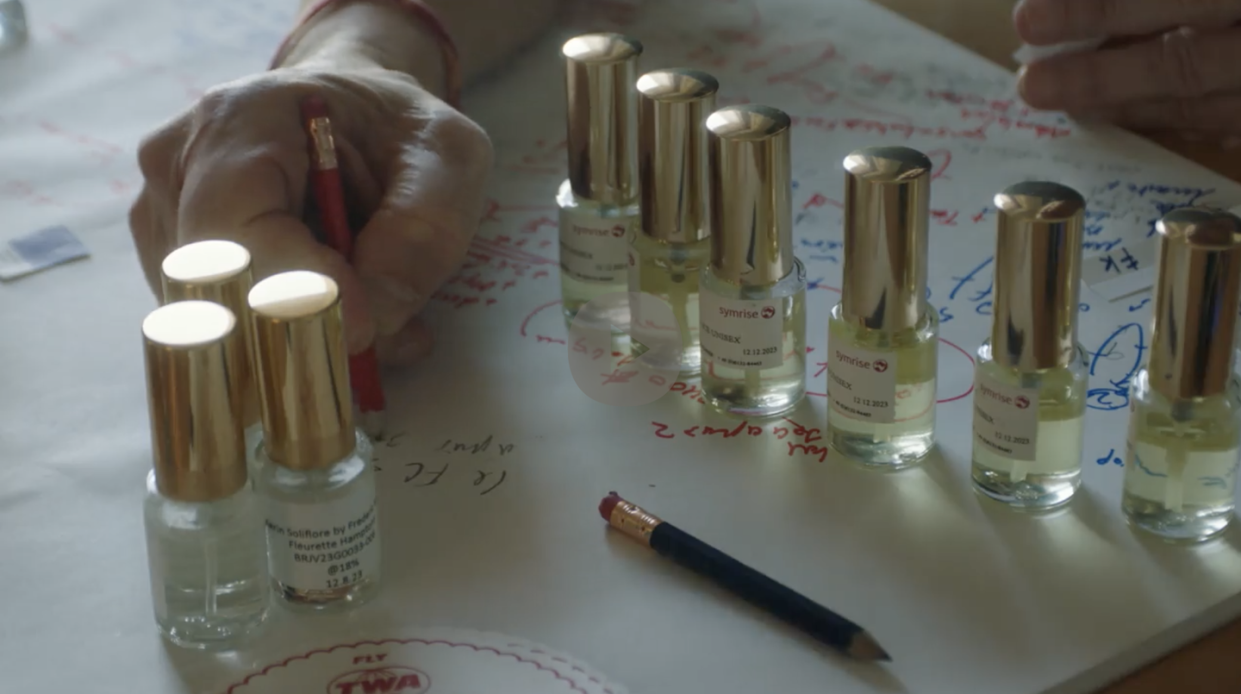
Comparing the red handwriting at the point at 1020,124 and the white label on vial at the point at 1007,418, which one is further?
the red handwriting at the point at 1020,124

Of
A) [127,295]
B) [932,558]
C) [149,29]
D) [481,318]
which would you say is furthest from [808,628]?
[149,29]

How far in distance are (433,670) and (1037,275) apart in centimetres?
27

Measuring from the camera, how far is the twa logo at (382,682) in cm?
52

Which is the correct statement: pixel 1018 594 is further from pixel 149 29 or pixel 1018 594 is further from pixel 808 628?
pixel 149 29

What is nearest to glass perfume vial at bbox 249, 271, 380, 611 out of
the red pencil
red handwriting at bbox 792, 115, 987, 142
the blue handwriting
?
the red pencil

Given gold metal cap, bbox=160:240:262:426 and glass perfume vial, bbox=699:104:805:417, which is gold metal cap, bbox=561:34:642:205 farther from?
gold metal cap, bbox=160:240:262:426

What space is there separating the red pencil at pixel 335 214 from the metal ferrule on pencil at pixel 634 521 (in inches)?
5.1

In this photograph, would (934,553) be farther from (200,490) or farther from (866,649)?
(200,490)

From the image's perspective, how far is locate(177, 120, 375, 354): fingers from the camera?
24.4 inches

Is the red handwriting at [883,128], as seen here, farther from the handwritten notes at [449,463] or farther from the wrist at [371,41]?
the handwritten notes at [449,463]

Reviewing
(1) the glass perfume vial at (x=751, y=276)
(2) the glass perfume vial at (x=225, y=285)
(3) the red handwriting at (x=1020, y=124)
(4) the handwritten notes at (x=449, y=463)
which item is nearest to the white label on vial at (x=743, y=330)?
(1) the glass perfume vial at (x=751, y=276)

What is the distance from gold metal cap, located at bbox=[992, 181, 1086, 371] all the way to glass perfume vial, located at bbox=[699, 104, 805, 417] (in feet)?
0.34

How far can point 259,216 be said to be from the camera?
0.63m

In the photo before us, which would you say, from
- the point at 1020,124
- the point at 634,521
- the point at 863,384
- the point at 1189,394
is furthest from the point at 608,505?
the point at 1020,124
